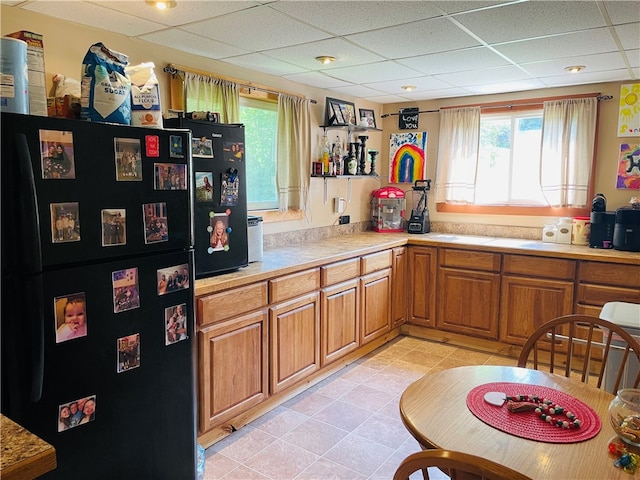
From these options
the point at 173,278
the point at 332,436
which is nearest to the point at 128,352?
the point at 173,278

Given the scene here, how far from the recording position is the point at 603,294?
11.5 feet

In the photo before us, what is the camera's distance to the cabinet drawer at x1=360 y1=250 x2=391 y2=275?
3756 mm

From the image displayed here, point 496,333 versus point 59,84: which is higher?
point 59,84

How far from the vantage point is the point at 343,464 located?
2.48 metres

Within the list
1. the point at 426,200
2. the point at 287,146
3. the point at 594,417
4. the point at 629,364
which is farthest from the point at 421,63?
the point at 594,417

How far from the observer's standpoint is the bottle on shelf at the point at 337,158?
4.29 metres

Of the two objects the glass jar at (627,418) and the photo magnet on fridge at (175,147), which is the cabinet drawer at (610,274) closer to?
the glass jar at (627,418)

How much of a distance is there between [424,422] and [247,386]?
60.6 inches

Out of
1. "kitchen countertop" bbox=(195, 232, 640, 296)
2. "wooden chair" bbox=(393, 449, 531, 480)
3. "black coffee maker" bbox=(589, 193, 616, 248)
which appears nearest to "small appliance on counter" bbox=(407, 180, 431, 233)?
"kitchen countertop" bbox=(195, 232, 640, 296)

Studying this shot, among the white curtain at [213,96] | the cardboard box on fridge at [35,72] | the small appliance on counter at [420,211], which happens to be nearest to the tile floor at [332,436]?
the small appliance on counter at [420,211]

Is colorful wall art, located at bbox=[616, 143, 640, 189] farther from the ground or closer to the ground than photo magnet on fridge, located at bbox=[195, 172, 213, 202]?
farther from the ground

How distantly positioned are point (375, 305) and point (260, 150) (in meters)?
1.54

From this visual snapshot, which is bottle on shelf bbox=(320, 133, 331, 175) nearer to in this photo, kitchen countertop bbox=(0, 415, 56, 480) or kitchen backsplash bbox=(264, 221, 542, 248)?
kitchen backsplash bbox=(264, 221, 542, 248)

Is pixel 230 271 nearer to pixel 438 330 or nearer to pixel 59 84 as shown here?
pixel 59 84
